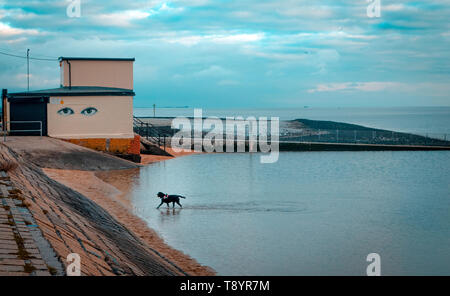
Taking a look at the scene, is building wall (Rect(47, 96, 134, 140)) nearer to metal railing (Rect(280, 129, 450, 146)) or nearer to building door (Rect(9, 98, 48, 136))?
building door (Rect(9, 98, 48, 136))

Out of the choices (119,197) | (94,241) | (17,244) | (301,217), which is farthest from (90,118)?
(17,244)

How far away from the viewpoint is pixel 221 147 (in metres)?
48.6

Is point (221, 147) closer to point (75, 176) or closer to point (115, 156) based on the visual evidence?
point (115, 156)

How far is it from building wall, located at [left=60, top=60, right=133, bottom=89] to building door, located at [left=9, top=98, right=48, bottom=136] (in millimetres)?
4197

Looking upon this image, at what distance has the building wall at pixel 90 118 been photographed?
30547mm

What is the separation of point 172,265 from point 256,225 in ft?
18.4

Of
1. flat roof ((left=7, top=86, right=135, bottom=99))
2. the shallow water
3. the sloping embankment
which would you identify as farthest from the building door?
the sloping embankment

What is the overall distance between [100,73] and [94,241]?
84.4 ft

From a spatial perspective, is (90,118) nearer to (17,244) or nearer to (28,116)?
(28,116)

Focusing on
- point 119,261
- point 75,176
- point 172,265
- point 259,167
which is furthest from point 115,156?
point 119,261

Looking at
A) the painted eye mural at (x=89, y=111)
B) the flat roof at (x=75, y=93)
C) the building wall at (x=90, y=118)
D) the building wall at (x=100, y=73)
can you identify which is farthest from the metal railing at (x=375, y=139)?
the painted eye mural at (x=89, y=111)

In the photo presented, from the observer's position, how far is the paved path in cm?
627

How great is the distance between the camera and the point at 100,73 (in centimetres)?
3428
